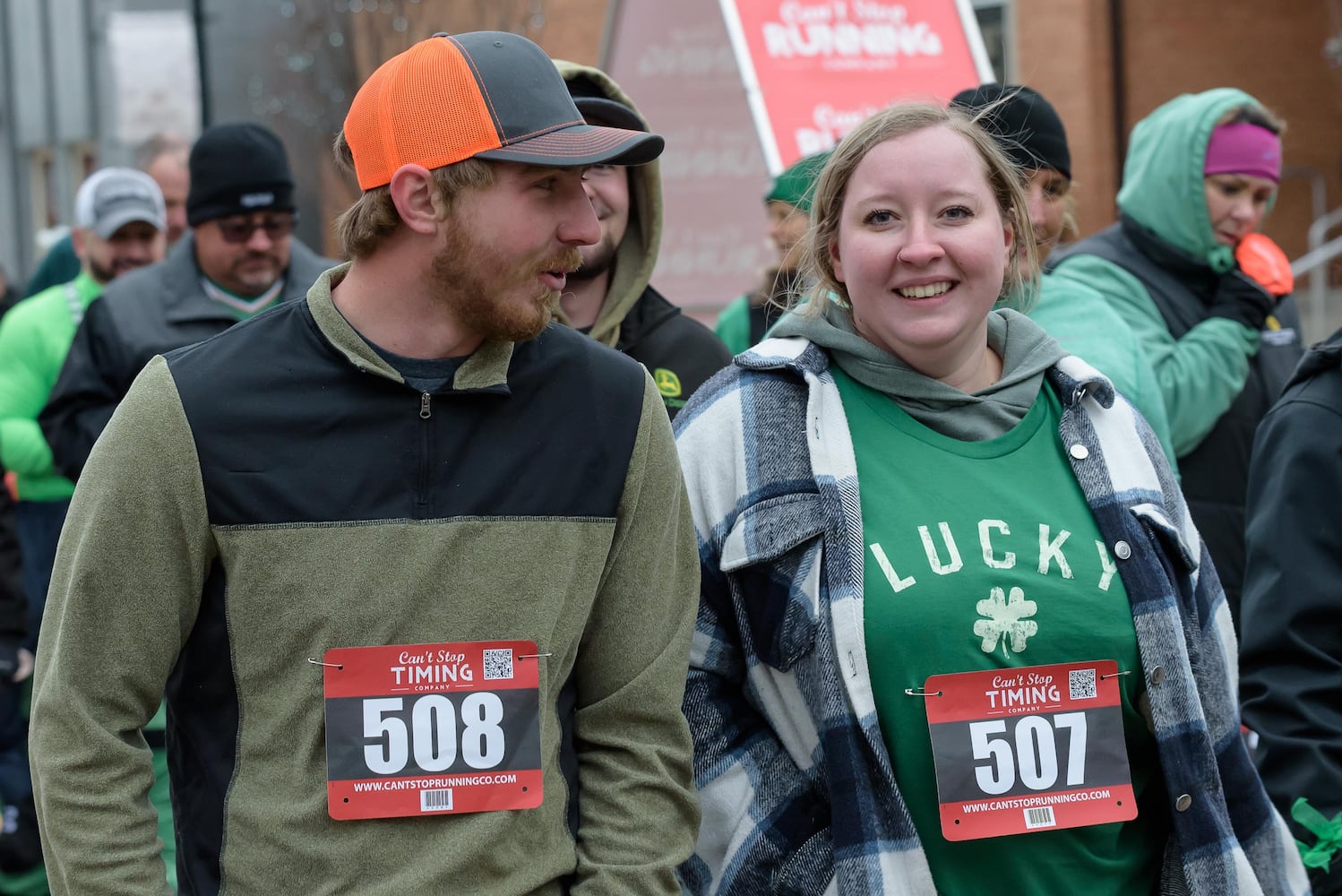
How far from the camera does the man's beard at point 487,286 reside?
228 centimetres

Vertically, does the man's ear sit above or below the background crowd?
above

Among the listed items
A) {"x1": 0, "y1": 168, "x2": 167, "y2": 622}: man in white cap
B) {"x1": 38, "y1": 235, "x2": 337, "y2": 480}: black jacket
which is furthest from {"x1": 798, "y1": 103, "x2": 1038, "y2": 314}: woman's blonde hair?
{"x1": 0, "y1": 168, "x2": 167, "y2": 622}: man in white cap

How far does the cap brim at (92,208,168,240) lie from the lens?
5.91 metres

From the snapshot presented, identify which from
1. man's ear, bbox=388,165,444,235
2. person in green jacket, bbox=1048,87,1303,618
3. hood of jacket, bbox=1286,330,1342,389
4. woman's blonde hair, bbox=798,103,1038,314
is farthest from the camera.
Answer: person in green jacket, bbox=1048,87,1303,618

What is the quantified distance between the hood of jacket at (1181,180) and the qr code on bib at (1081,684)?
210 centimetres

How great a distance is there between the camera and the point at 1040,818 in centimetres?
247

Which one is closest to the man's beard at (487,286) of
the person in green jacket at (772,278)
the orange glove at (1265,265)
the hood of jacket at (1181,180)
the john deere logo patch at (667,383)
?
the john deere logo patch at (667,383)

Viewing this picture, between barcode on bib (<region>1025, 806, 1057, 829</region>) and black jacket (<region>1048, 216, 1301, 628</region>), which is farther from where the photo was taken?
black jacket (<region>1048, 216, 1301, 628</region>)

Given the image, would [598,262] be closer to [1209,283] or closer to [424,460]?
[424,460]

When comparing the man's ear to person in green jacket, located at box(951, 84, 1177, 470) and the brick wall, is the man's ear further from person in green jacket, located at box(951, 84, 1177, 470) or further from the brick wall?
the brick wall

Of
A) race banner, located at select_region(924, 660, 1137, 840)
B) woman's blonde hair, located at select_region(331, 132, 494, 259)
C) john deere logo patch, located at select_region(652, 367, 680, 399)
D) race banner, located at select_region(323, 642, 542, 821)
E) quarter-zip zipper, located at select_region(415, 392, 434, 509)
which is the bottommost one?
race banner, located at select_region(924, 660, 1137, 840)

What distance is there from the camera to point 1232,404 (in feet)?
13.7

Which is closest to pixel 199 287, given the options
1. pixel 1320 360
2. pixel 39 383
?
pixel 39 383

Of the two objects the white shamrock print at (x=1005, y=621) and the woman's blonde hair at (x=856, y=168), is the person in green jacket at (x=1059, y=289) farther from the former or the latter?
the white shamrock print at (x=1005, y=621)
